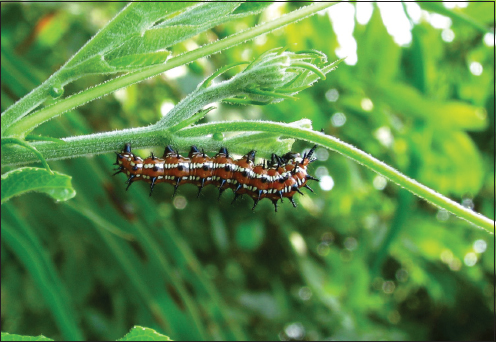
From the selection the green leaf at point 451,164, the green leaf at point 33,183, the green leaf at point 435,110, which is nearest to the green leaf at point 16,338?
the green leaf at point 33,183

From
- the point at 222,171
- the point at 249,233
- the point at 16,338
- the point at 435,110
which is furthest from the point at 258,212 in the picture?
the point at 16,338

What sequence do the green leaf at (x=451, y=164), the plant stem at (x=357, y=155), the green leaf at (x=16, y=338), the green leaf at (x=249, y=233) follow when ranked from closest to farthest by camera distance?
1. the green leaf at (x=16, y=338)
2. the plant stem at (x=357, y=155)
3. the green leaf at (x=451, y=164)
4. the green leaf at (x=249, y=233)

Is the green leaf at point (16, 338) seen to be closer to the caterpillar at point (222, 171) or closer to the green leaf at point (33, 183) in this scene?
the green leaf at point (33, 183)

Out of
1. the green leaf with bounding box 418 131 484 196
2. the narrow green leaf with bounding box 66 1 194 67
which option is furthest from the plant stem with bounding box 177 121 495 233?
the green leaf with bounding box 418 131 484 196

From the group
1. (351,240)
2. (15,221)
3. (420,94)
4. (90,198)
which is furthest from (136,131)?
(351,240)

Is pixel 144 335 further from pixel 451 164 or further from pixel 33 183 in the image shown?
pixel 451 164

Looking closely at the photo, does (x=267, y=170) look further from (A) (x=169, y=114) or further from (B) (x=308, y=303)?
(B) (x=308, y=303)
